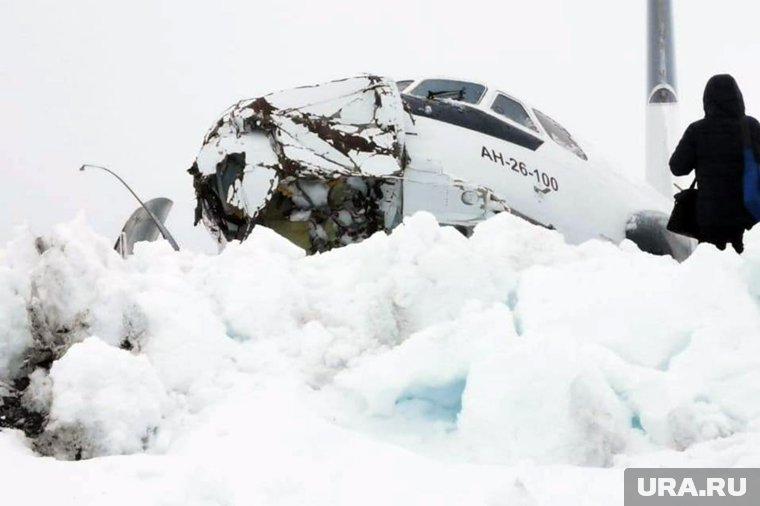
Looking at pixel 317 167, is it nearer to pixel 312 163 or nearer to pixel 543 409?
pixel 312 163

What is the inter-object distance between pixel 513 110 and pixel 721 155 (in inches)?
199

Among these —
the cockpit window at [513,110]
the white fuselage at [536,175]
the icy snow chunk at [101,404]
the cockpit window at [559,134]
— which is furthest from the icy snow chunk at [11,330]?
the cockpit window at [559,134]

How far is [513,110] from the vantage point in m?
12.6

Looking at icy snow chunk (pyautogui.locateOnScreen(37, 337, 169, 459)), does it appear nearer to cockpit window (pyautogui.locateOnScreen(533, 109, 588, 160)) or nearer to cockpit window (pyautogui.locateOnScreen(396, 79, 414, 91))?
cockpit window (pyautogui.locateOnScreen(396, 79, 414, 91))

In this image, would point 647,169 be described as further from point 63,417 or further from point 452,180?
point 63,417

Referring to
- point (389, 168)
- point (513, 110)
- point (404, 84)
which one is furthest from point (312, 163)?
point (513, 110)

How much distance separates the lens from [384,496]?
380cm

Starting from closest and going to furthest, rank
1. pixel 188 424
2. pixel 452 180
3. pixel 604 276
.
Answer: pixel 188 424 < pixel 604 276 < pixel 452 180

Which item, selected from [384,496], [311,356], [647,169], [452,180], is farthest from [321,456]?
[647,169]

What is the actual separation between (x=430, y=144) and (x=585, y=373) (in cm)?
718

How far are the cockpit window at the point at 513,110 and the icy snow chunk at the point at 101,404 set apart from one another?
8681 mm

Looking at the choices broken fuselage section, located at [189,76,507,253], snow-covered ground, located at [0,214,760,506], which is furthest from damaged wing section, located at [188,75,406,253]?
snow-covered ground, located at [0,214,760,506]

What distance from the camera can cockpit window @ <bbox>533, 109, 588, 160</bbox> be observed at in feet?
42.6

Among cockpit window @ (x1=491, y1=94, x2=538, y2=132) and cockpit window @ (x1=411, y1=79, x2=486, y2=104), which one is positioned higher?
cockpit window @ (x1=411, y1=79, x2=486, y2=104)
